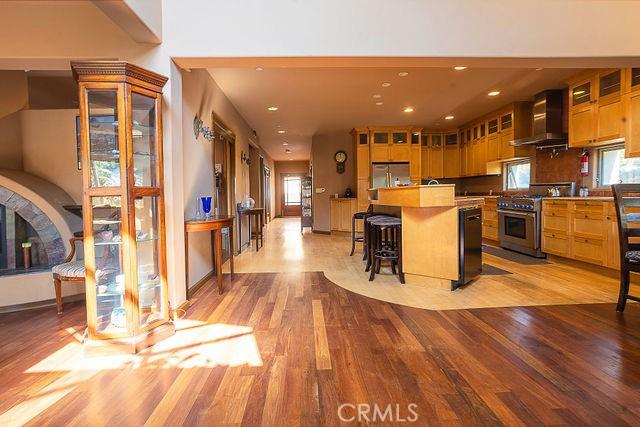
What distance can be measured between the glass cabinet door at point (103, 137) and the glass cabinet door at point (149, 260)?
266 mm

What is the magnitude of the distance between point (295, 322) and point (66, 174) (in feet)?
9.93

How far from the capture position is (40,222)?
10.4 feet

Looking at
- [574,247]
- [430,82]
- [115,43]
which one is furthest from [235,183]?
[574,247]

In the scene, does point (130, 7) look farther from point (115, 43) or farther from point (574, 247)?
point (574, 247)

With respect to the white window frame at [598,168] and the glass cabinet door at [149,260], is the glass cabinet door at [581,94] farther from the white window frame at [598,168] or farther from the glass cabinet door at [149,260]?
the glass cabinet door at [149,260]

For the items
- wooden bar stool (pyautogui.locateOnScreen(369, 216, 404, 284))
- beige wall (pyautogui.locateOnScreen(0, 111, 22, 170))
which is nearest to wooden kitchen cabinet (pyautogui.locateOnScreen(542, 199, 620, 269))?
wooden bar stool (pyautogui.locateOnScreen(369, 216, 404, 284))

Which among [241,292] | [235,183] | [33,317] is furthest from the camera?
[235,183]

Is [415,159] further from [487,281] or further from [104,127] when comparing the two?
[104,127]

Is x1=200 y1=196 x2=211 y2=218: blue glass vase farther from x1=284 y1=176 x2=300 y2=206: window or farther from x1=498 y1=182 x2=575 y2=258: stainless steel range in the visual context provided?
x1=284 y1=176 x2=300 y2=206: window

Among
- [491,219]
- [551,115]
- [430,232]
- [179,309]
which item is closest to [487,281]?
[430,232]

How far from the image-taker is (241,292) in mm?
3434

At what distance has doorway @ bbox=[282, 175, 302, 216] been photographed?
51.2ft

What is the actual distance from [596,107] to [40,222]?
21.8 ft

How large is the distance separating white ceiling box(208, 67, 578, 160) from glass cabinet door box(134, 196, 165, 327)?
7.55 ft
